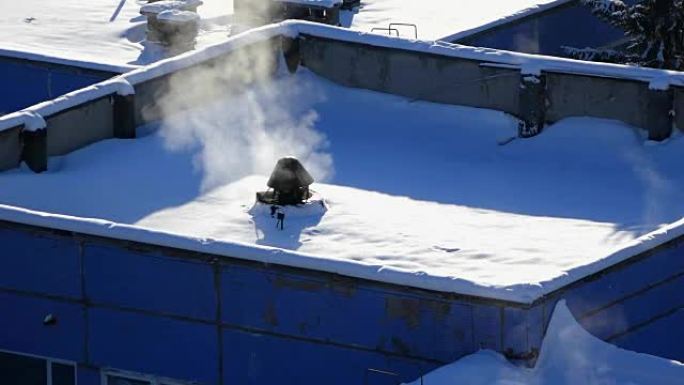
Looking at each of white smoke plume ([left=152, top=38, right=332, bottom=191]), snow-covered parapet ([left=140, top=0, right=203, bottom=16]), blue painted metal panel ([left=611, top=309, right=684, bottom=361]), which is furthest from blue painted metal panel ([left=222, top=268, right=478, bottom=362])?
snow-covered parapet ([left=140, top=0, right=203, bottom=16])

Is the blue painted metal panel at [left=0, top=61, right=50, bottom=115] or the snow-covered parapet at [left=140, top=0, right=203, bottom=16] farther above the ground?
the snow-covered parapet at [left=140, top=0, right=203, bottom=16]

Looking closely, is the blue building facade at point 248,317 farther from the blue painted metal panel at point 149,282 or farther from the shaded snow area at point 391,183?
the shaded snow area at point 391,183

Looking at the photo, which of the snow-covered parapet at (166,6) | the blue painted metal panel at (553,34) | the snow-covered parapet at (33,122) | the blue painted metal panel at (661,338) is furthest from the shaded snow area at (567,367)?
the snow-covered parapet at (166,6)

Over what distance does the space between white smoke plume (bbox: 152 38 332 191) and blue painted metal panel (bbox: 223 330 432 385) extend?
4292 millimetres

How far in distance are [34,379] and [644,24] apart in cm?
1911

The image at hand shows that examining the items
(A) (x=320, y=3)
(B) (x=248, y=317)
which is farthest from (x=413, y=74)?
(B) (x=248, y=317)

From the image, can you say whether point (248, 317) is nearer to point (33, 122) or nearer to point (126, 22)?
point (33, 122)

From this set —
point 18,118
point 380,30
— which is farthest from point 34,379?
point 380,30

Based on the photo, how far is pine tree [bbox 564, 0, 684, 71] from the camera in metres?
42.1

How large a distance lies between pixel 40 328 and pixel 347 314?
4.05 metres

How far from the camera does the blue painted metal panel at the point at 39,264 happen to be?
83.3 ft

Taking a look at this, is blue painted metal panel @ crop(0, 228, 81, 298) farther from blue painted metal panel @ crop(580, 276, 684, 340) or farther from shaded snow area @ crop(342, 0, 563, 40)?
shaded snow area @ crop(342, 0, 563, 40)

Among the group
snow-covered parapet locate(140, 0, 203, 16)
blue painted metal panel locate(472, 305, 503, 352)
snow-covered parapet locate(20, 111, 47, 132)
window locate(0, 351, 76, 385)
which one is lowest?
window locate(0, 351, 76, 385)

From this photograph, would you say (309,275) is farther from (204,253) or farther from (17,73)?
(17,73)
